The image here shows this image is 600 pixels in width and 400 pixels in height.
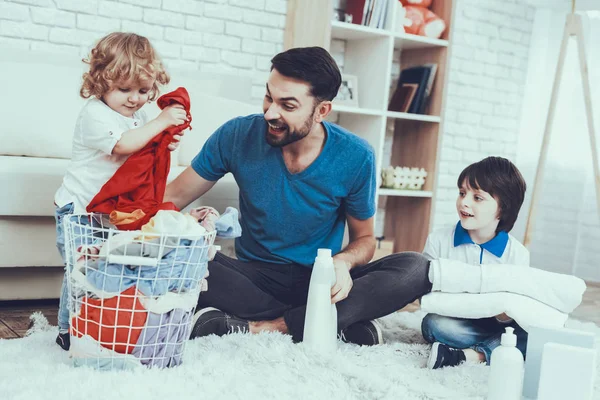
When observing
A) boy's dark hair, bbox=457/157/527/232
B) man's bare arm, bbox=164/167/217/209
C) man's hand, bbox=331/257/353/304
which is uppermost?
boy's dark hair, bbox=457/157/527/232

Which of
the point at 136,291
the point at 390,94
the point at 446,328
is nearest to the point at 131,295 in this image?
the point at 136,291

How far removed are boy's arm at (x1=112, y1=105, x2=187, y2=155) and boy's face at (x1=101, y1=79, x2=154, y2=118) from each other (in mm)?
89

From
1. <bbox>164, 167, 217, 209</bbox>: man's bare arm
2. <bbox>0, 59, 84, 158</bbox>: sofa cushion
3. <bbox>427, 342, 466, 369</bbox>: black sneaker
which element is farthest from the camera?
<bbox>0, 59, 84, 158</bbox>: sofa cushion

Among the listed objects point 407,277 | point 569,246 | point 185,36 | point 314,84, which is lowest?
point 569,246

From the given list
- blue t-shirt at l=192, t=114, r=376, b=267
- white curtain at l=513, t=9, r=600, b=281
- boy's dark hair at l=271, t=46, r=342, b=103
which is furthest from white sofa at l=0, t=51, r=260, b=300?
white curtain at l=513, t=9, r=600, b=281

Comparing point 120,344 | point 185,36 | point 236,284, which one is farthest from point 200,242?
point 185,36

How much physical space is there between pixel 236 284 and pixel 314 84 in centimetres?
58

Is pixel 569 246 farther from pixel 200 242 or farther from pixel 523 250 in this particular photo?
pixel 200 242

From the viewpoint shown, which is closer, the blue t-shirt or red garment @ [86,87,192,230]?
red garment @ [86,87,192,230]

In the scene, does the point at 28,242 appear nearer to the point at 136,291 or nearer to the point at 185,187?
the point at 185,187

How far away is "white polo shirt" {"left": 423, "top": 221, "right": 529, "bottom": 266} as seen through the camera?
1.99 m

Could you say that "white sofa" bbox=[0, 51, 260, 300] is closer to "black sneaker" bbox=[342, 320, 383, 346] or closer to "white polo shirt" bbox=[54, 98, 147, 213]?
"white polo shirt" bbox=[54, 98, 147, 213]

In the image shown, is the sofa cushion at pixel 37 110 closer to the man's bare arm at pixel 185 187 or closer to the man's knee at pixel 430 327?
the man's bare arm at pixel 185 187

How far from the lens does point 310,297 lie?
171 cm
